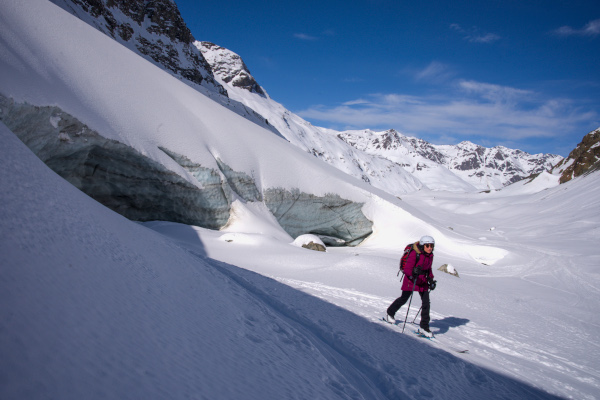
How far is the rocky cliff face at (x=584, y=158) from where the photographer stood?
132 ft

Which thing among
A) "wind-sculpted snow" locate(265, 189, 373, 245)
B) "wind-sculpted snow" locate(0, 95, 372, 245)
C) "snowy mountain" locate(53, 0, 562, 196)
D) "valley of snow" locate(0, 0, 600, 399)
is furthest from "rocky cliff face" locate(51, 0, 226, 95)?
"valley of snow" locate(0, 0, 600, 399)

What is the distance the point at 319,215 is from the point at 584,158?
152 feet

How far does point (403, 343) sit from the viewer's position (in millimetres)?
3914

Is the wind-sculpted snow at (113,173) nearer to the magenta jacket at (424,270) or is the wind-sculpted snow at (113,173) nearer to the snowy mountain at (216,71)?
the magenta jacket at (424,270)

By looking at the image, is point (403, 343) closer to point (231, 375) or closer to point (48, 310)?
point (231, 375)

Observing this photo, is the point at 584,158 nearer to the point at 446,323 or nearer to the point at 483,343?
the point at 446,323

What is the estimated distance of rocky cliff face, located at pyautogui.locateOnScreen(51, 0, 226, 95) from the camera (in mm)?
47469

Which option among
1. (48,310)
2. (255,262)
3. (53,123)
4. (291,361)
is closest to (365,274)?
(255,262)

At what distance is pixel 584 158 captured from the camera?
41844 millimetres

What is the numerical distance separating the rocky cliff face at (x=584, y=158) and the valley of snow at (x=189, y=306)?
4004 centimetres

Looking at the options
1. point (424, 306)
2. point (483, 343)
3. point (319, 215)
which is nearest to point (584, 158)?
point (319, 215)

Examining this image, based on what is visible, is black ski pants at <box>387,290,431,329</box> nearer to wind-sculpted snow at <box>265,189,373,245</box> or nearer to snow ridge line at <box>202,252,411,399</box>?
snow ridge line at <box>202,252,411,399</box>

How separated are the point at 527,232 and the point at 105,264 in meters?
26.2

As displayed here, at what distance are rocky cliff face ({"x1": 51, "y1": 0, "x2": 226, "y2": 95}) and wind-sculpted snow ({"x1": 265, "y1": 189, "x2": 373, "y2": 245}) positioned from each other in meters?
43.5
